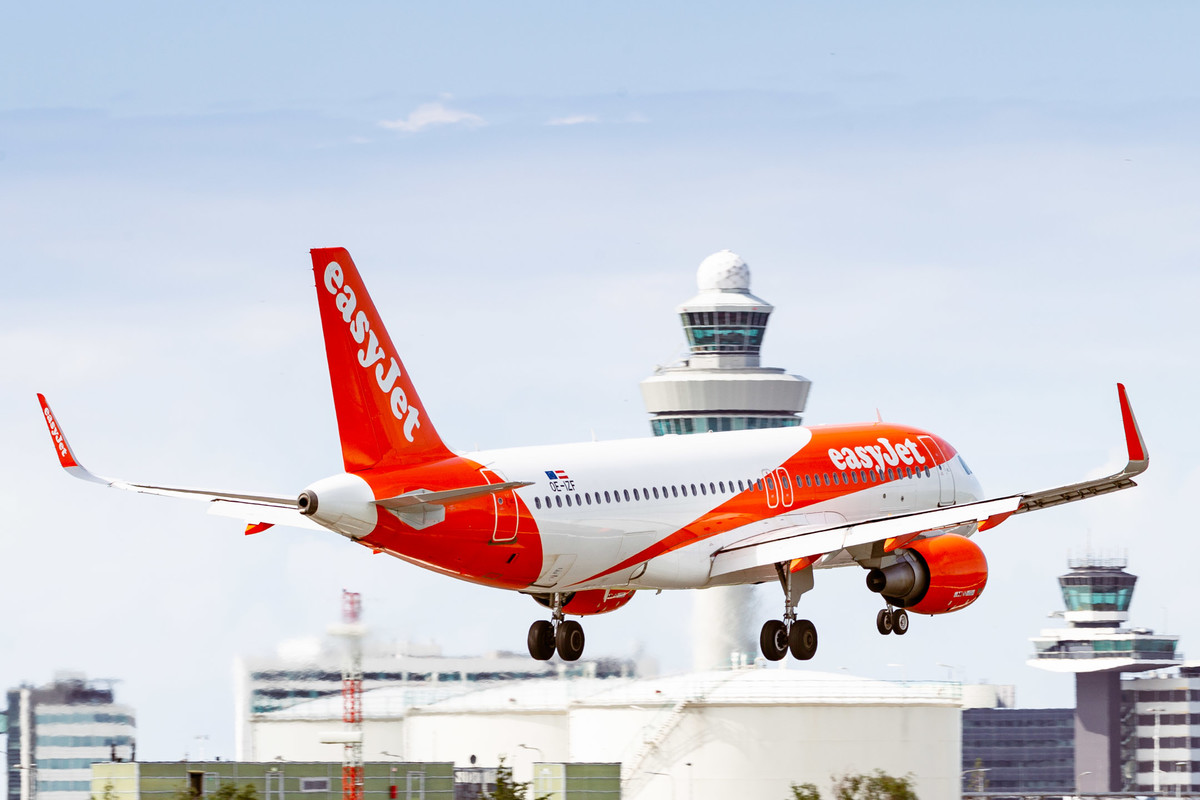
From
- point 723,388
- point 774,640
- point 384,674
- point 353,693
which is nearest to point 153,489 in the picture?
point 774,640

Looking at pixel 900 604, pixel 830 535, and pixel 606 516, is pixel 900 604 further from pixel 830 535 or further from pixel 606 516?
pixel 606 516

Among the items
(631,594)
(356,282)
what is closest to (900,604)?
(631,594)

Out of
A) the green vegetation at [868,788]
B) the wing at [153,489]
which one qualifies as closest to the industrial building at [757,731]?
the green vegetation at [868,788]

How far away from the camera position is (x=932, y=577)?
59469 millimetres

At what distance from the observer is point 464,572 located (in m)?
50.5

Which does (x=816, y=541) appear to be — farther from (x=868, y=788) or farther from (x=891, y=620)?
(x=868, y=788)

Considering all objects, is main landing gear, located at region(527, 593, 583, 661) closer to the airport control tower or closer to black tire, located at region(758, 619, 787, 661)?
black tire, located at region(758, 619, 787, 661)

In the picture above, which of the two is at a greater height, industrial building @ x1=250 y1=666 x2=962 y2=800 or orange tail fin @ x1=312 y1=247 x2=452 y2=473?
orange tail fin @ x1=312 y1=247 x2=452 y2=473

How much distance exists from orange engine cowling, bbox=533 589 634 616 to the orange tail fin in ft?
29.5

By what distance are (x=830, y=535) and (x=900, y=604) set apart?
10.4 feet

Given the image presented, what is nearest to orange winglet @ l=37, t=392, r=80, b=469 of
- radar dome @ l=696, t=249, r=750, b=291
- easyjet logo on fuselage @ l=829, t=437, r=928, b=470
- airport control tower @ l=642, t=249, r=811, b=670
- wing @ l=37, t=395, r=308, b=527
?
wing @ l=37, t=395, r=308, b=527

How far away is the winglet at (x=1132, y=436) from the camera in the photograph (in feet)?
170

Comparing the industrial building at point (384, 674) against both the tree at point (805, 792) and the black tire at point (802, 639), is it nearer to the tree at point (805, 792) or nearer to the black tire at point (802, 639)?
the tree at point (805, 792)

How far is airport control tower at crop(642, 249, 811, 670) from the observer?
6161 inches
